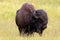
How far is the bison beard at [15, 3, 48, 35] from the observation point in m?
11.2

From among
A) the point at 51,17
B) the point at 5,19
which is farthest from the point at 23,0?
the point at 5,19

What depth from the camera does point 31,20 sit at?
37.0ft

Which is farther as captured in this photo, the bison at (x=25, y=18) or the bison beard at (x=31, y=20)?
the bison at (x=25, y=18)

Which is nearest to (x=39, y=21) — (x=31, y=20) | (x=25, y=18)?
(x=31, y=20)

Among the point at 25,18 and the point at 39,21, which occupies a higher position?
the point at 25,18

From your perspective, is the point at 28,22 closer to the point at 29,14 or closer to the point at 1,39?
the point at 29,14

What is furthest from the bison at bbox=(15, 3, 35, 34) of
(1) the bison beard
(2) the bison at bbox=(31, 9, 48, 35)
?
(2) the bison at bbox=(31, 9, 48, 35)

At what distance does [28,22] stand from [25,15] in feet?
0.95

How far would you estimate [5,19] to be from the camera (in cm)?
1714

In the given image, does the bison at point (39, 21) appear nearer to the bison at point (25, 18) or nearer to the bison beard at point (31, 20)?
the bison beard at point (31, 20)

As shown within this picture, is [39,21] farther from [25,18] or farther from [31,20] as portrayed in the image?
[25,18]

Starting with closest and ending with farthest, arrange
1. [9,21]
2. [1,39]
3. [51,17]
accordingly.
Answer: [1,39] → [9,21] → [51,17]

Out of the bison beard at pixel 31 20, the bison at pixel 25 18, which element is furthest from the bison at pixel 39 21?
the bison at pixel 25 18

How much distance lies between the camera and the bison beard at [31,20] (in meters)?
11.2
